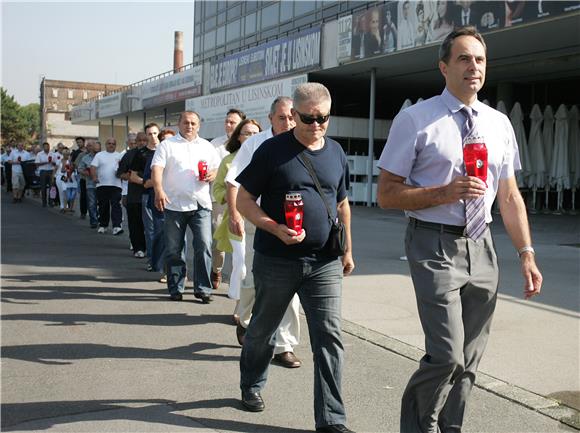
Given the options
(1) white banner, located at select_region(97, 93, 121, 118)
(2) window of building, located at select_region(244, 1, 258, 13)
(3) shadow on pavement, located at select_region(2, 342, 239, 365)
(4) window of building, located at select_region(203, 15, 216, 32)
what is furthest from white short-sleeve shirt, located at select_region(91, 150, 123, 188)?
(1) white banner, located at select_region(97, 93, 121, 118)

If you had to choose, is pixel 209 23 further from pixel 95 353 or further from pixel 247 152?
pixel 95 353

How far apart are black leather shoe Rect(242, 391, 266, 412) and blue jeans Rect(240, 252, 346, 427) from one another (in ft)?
0.11

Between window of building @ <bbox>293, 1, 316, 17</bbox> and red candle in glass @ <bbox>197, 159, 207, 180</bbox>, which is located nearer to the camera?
red candle in glass @ <bbox>197, 159, 207, 180</bbox>

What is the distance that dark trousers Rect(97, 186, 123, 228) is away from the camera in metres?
14.9

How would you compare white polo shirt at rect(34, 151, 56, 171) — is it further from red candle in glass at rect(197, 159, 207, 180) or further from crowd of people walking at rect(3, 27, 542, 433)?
crowd of people walking at rect(3, 27, 542, 433)

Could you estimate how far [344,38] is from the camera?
871 inches

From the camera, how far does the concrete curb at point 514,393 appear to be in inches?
177

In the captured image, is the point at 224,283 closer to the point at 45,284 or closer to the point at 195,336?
the point at 45,284

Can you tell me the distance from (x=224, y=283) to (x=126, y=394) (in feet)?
15.4

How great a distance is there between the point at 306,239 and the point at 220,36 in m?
35.1

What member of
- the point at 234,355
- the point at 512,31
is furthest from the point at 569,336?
the point at 512,31

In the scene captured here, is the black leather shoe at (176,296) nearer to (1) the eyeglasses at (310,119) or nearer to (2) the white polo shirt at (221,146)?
(2) the white polo shirt at (221,146)

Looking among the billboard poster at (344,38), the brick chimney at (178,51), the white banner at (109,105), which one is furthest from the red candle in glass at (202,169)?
the brick chimney at (178,51)

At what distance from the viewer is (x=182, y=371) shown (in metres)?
5.41
